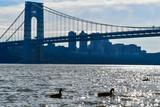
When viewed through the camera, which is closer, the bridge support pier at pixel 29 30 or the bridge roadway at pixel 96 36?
the bridge roadway at pixel 96 36

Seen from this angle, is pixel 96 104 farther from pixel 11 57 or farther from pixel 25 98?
pixel 11 57

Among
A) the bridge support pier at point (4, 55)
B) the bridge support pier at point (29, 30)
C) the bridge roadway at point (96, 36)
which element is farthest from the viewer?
the bridge support pier at point (4, 55)

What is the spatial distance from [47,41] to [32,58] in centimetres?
1638

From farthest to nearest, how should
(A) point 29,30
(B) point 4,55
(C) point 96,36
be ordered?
1. (B) point 4,55
2. (A) point 29,30
3. (C) point 96,36

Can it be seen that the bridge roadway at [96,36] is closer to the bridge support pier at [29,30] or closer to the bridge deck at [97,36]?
the bridge deck at [97,36]

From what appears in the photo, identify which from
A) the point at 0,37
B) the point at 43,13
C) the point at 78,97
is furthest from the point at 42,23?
the point at 78,97

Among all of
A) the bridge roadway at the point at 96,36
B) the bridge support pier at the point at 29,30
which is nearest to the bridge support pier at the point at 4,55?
the bridge roadway at the point at 96,36

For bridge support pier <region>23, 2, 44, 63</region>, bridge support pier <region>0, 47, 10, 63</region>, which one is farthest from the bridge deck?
bridge support pier <region>0, 47, 10, 63</region>

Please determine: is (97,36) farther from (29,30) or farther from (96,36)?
(29,30)

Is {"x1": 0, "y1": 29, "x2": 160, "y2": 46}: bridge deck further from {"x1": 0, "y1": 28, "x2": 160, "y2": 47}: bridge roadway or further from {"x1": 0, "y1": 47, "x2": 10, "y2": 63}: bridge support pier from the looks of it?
{"x1": 0, "y1": 47, "x2": 10, "y2": 63}: bridge support pier

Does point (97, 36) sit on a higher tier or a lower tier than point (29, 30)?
lower

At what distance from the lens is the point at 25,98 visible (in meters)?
26.9

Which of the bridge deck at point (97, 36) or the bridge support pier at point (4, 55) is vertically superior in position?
the bridge deck at point (97, 36)

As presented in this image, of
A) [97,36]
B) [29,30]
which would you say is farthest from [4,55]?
[97,36]
